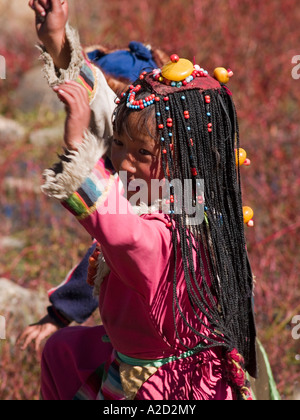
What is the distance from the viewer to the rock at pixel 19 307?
247 cm

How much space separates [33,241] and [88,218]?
7.42 ft

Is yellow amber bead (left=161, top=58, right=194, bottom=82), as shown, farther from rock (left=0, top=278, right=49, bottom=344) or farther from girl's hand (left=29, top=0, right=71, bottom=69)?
rock (left=0, top=278, right=49, bottom=344)

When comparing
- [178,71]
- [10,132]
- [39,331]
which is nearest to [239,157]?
[178,71]

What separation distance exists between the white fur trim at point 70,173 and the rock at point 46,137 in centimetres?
307

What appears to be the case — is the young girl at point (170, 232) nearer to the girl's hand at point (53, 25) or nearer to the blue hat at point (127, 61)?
the girl's hand at point (53, 25)

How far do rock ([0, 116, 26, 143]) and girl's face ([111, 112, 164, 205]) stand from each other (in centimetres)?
306

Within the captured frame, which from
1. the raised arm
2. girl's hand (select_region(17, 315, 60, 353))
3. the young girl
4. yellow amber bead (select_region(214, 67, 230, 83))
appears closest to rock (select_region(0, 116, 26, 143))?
girl's hand (select_region(17, 315, 60, 353))

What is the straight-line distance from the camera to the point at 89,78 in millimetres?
1580

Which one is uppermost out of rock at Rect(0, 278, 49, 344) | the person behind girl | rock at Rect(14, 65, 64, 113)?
rock at Rect(14, 65, 64, 113)

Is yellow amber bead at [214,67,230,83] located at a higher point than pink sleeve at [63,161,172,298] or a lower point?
higher

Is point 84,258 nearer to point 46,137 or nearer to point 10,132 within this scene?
point 46,137

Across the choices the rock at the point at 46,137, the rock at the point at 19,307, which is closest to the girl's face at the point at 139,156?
the rock at the point at 19,307

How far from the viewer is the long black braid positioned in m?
1.26

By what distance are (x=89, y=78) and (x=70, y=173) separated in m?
0.59
